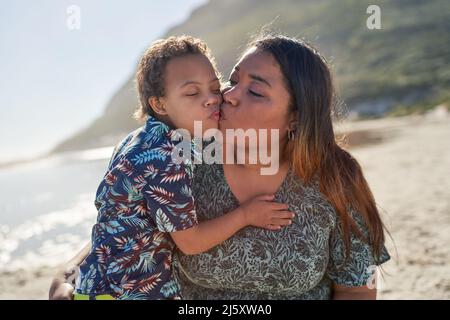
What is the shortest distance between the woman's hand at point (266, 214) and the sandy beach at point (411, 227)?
0.71 m

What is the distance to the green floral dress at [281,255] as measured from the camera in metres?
2.29

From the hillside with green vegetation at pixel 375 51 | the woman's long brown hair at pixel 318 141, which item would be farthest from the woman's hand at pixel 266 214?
the hillside with green vegetation at pixel 375 51

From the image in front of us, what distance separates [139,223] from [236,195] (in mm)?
448

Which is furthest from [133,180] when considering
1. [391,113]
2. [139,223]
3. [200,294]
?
[391,113]

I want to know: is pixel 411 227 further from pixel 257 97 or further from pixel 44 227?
pixel 44 227

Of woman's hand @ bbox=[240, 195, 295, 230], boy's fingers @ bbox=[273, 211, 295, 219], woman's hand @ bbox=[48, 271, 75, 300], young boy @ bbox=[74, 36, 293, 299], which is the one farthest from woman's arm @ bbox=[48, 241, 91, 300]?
boy's fingers @ bbox=[273, 211, 295, 219]

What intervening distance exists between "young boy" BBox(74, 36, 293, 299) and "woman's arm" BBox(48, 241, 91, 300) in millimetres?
129

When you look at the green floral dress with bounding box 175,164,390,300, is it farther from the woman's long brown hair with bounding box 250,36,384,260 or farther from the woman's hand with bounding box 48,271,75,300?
the woman's hand with bounding box 48,271,75,300

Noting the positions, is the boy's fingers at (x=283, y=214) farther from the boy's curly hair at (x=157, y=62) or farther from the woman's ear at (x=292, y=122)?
the boy's curly hair at (x=157, y=62)

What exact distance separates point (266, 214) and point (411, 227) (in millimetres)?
5366

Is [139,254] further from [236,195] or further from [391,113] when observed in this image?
[391,113]

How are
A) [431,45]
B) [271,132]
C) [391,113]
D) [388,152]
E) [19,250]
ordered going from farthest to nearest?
[431,45] → [391,113] → [388,152] → [19,250] → [271,132]

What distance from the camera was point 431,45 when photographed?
5278cm

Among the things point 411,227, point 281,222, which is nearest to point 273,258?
point 281,222
